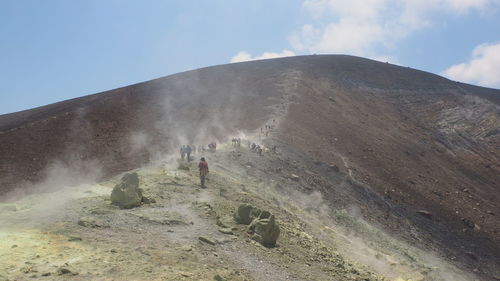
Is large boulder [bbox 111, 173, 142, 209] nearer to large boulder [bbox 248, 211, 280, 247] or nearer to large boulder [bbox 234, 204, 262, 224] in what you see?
large boulder [bbox 234, 204, 262, 224]

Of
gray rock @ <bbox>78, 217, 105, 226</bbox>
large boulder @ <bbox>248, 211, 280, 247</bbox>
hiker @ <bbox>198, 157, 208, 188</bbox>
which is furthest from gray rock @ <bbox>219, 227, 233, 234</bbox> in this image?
hiker @ <bbox>198, 157, 208, 188</bbox>

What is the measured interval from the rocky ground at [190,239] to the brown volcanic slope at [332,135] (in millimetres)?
4149

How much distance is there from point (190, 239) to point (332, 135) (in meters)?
23.9

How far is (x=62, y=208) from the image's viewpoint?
39.5 ft

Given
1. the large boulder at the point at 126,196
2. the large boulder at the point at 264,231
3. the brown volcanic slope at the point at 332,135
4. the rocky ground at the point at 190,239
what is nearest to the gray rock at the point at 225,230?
the rocky ground at the point at 190,239

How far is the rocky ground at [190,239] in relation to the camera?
8.45 m

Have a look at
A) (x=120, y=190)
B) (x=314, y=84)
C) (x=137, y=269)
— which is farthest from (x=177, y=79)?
(x=137, y=269)

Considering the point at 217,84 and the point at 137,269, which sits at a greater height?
the point at 217,84

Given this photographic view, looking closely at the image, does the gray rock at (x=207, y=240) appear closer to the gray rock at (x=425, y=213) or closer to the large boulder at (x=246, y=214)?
the large boulder at (x=246, y=214)

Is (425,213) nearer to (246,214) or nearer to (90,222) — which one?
(246,214)

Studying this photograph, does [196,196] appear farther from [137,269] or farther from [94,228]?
[137,269]

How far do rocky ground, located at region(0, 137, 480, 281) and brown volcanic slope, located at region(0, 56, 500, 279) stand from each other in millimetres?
A: 4149

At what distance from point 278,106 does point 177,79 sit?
17.3 meters

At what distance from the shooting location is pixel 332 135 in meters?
32.8
